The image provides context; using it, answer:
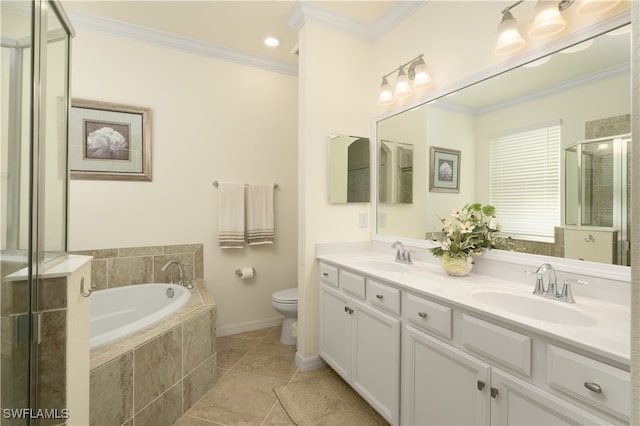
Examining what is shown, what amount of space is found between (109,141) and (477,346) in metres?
2.95

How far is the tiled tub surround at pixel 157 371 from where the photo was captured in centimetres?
143

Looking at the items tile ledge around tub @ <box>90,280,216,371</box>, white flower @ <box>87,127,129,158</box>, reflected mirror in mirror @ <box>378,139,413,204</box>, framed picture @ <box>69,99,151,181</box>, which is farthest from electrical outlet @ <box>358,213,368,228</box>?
white flower @ <box>87,127,129,158</box>

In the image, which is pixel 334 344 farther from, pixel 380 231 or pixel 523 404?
pixel 523 404

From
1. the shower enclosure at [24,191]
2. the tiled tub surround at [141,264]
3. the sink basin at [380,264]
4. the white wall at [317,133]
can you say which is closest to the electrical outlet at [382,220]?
the white wall at [317,133]

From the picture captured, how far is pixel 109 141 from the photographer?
2.45 m

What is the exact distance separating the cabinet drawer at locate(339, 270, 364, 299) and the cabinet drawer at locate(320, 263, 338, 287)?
0.23 feet

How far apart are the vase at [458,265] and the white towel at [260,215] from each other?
1839 mm

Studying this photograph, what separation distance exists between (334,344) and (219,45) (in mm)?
2828

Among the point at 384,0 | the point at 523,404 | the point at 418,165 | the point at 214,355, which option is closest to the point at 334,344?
the point at 214,355

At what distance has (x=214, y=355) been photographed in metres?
2.08

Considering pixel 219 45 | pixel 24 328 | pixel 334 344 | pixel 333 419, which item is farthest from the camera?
pixel 219 45

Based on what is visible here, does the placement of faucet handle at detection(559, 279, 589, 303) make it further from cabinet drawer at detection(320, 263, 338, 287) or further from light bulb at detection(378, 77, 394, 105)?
light bulb at detection(378, 77, 394, 105)

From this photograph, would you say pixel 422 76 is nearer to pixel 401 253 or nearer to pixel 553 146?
pixel 553 146

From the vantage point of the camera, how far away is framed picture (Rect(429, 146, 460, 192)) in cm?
182
